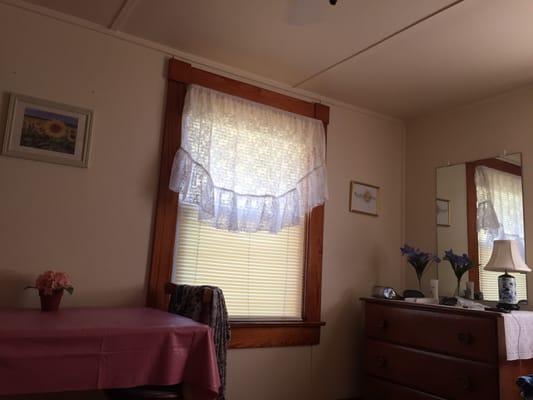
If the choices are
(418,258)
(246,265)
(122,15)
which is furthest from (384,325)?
(122,15)

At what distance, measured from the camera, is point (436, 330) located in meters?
2.71

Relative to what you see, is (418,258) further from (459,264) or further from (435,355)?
(435,355)

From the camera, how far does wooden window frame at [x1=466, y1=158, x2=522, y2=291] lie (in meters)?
3.19

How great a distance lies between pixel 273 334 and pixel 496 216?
173 cm

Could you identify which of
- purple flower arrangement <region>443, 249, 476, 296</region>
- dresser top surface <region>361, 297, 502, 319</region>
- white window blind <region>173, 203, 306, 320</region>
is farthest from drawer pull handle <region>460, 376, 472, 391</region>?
white window blind <region>173, 203, 306, 320</region>

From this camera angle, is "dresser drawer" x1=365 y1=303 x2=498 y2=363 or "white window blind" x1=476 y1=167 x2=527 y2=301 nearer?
"dresser drawer" x1=365 y1=303 x2=498 y2=363

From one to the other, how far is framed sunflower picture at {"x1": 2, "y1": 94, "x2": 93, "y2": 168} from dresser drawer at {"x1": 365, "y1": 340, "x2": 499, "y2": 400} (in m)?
2.25

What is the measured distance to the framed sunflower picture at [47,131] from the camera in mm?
2391

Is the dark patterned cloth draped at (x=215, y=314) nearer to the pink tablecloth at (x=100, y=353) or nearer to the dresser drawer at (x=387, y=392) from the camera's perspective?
the pink tablecloth at (x=100, y=353)

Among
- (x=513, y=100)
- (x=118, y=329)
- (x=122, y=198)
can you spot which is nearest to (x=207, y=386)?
(x=118, y=329)

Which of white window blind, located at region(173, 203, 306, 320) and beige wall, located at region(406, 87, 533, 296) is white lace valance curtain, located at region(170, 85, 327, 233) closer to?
white window blind, located at region(173, 203, 306, 320)

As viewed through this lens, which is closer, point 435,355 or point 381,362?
point 435,355

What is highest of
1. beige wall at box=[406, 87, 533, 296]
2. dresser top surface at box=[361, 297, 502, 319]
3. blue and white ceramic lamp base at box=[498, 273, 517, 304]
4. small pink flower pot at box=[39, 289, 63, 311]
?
beige wall at box=[406, 87, 533, 296]

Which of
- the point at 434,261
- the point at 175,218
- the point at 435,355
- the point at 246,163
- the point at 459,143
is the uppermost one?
the point at 459,143
